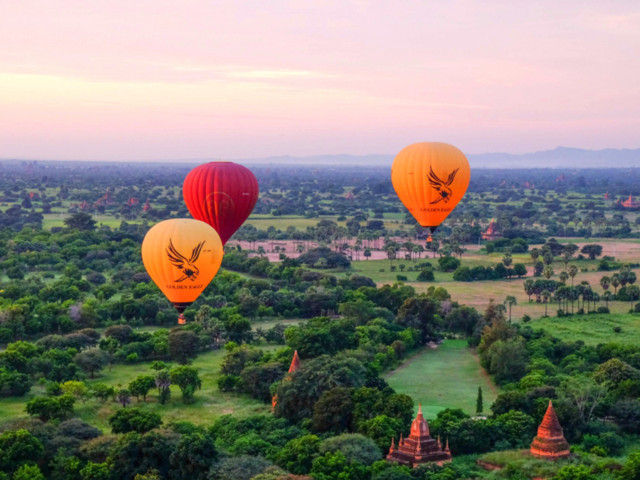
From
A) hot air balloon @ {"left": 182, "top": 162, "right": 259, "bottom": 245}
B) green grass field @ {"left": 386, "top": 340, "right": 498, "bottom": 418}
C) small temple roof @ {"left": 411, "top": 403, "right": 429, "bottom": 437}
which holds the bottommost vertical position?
green grass field @ {"left": 386, "top": 340, "right": 498, "bottom": 418}

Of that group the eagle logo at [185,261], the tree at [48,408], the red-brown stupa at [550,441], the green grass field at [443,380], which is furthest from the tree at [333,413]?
the tree at [48,408]

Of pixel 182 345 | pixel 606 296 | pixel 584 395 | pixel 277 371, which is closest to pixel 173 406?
pixel 277 371

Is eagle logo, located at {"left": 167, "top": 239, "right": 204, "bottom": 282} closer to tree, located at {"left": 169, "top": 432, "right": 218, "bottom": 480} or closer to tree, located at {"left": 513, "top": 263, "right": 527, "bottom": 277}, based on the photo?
tree, located at {"left": 169, "top": 432, "right": 218, "bottom": 480}

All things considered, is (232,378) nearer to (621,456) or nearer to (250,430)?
(250,430)

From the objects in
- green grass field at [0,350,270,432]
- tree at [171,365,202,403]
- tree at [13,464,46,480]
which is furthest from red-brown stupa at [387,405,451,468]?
tree at [171,365,202,403]

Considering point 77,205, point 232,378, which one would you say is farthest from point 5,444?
point 77,205

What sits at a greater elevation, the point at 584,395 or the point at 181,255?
the point at 181,255

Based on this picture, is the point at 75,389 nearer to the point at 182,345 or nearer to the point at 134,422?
the point at 134,422
